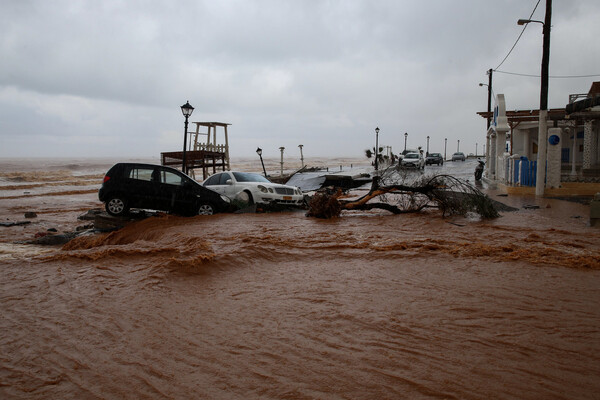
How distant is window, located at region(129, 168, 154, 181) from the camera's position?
512 inches

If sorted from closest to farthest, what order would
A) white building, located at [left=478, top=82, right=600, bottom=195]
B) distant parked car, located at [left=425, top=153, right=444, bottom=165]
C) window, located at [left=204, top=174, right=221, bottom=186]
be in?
1. window, located at [left=204, top=174, right=221, bottom=186]
2. white building, located at [left=478, top=82, right=600, bottom=195]
3. distant parked car, located at [left=425, top=153, right=444, bottom=165]

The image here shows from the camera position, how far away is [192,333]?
4.52 meters

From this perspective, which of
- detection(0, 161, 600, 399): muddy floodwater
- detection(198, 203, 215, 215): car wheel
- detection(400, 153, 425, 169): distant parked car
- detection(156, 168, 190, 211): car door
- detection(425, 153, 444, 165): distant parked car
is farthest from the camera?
detection(425, 153, 444, 165): distant parked car

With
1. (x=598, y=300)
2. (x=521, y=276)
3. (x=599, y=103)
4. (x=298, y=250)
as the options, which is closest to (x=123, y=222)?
(x=298, y=250)

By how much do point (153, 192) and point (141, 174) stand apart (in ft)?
2.08

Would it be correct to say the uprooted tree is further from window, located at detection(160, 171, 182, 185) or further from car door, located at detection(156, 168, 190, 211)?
window, located at detection(160, 171, 182, 185)

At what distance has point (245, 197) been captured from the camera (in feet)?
48.9

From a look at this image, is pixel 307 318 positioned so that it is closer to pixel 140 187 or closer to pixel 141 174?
pixel 140 187

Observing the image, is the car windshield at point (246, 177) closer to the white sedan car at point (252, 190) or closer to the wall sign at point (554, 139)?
the white sedan car at point (252, 190)

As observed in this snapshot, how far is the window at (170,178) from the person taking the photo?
13.3 m

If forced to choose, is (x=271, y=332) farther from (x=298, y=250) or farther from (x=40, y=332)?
(x=298, y=250)

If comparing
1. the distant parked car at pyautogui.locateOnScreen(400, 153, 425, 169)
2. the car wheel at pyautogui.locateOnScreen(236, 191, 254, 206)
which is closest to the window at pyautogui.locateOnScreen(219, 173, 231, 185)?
the car wheel at pyautogui.locateOnScreen(236, 191, 254, 206)

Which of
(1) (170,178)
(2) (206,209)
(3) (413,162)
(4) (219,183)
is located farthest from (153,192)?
(3) (413,162)

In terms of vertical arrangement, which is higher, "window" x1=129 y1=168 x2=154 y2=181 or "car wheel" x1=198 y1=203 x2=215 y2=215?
"window" x1=129 y1=168 x2=154 y2=181
